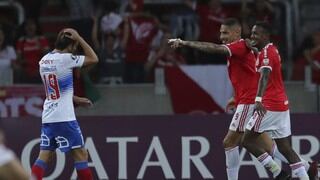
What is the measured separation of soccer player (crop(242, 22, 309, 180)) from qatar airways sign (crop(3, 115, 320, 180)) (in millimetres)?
1712

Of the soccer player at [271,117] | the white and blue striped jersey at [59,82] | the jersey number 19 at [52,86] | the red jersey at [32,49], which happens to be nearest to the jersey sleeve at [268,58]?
the soccer player at [271,117]

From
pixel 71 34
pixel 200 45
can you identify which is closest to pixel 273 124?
pixel 200 45

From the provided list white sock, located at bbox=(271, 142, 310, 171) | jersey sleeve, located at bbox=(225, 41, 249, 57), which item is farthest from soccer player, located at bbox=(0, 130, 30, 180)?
white sock, located at bbox=(271, 142, 310, 171)

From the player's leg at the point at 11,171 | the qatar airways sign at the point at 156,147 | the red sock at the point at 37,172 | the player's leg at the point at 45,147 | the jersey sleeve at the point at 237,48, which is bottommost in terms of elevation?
the qatar airways sign at the point at 156,147

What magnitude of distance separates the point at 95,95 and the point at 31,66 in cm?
113

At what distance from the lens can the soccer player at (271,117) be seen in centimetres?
1366

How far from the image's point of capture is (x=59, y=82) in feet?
43.5

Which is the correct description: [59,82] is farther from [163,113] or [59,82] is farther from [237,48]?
[163,113]

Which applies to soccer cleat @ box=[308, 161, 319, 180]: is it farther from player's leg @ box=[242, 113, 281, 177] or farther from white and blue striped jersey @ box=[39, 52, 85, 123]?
white and blue striped jersey @ box=[39, 52, 85, 123]

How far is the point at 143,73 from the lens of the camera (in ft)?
58.1

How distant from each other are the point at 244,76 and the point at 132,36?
4.79 meters

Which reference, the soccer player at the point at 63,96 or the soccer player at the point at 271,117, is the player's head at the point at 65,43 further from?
the soccer player at the point at 271,117

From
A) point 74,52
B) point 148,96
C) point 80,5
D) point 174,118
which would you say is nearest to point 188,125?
point 174,118

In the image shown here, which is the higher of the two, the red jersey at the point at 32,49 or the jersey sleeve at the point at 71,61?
the jersey sleeve at the point at 71,61
